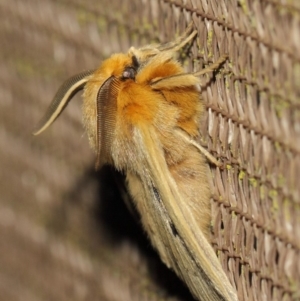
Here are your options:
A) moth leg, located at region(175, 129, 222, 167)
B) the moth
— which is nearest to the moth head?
the moth

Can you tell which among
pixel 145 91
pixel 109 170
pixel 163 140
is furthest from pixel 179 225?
pixel 109 170

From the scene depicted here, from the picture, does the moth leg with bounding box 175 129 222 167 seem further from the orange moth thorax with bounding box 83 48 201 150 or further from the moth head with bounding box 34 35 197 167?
the moth head with bounding box 34 35 197 167

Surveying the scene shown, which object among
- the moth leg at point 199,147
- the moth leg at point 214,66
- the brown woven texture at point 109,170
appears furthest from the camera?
the moth leg at point 199,147

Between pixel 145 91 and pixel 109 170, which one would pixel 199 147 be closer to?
pixel 145 91

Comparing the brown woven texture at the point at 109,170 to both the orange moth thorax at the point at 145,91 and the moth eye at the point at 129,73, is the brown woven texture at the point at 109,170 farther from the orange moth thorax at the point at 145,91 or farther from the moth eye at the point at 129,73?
the moth eye at the point at 129,73

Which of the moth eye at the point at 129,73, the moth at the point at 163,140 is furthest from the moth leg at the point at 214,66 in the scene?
the moth eye at the point at 129,73
